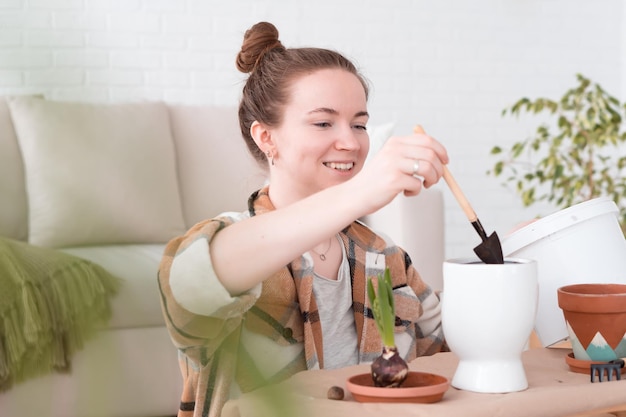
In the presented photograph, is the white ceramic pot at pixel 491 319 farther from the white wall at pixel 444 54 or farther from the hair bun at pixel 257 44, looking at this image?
the white wall at pixel 444 54

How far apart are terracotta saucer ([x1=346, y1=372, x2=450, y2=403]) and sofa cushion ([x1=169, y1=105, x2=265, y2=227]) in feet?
5.64

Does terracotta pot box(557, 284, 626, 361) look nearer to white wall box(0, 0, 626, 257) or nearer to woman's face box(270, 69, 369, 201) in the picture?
woman's face box(270, 69, 369, 201)

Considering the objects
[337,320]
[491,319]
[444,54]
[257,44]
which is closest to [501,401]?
[491,319]

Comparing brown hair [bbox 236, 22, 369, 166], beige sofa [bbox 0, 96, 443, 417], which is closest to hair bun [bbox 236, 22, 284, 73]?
brown hair [bbox 236, 22, 369, 166]

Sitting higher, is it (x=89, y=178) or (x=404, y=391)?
(x=89, y=178)

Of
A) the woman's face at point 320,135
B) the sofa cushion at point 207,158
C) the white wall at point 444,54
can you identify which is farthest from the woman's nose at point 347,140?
the white wall at point 444,54

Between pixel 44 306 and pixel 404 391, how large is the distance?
558mm

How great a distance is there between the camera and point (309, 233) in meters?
0.85

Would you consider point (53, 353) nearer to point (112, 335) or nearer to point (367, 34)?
point (112, 335)

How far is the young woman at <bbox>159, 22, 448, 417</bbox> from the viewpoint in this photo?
2.72 feet

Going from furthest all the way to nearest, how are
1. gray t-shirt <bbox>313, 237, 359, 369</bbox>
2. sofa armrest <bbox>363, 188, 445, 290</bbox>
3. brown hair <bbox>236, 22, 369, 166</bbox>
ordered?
sofa armrest <bbox>363, 188, 445, 290</bbox> → brown hair <bbox>236, 22, 369, 166</bbox> → gray t-shirt <bbox>313, 237, 359, 369</bbox>

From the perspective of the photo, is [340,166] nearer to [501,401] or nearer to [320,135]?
[320,135]

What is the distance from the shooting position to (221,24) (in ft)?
12.9

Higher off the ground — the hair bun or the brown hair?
the hair bun
